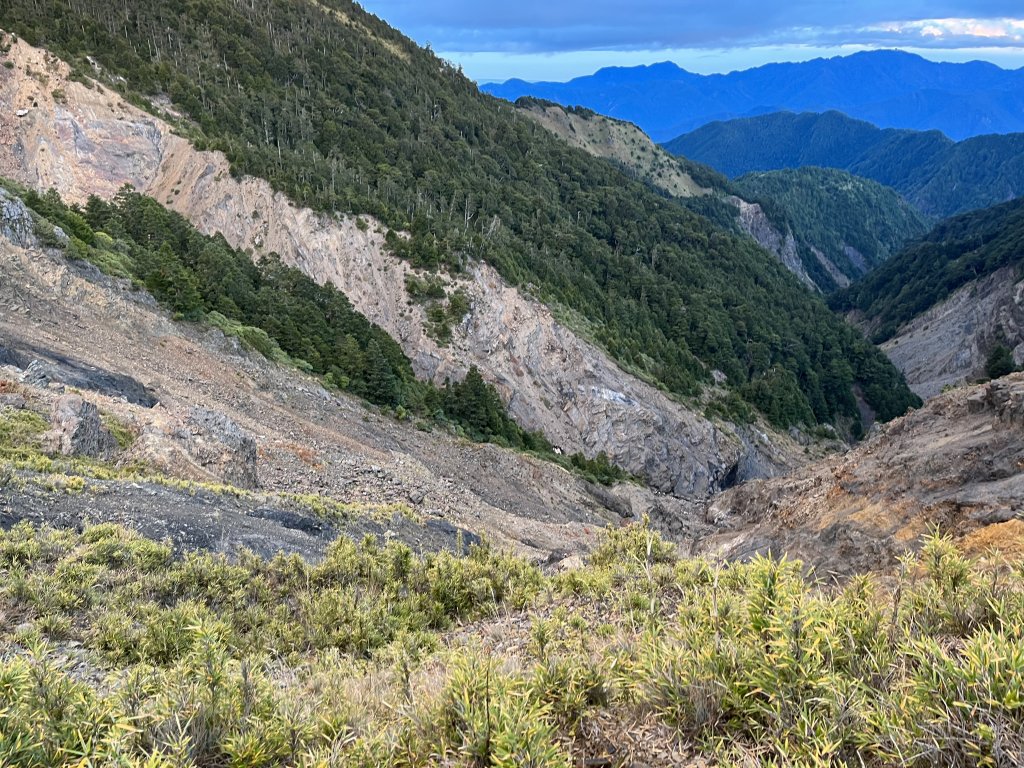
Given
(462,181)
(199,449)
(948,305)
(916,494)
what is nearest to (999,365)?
(948,305)

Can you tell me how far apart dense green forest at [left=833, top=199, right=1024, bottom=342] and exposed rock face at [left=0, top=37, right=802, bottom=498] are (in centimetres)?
5884

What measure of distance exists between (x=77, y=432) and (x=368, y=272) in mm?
24216

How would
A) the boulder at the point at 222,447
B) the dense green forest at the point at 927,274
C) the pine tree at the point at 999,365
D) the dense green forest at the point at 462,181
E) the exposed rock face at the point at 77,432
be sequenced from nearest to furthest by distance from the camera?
the exposed rock face at the point at 77,432 < the boulder at the point at 222,447 < the dense green forest at the point at 462,181 < the pine tree at the point at 999,365 < the dense green forest at the point at 927,274

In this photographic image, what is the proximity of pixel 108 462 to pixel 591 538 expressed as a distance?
13997 millimetres

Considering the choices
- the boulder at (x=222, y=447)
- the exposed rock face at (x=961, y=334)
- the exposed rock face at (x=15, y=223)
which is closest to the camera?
the boulder at (x=222, y=447)

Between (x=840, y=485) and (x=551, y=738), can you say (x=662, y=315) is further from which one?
(x=551, y=738)

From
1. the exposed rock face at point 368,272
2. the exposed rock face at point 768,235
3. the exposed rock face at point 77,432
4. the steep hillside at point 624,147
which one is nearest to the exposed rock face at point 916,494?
the exposed rock face at point 77,432

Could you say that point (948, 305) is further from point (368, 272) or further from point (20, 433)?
point (20, 433)

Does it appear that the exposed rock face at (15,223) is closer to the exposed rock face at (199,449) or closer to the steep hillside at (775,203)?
the exposed rock face at (199,449)

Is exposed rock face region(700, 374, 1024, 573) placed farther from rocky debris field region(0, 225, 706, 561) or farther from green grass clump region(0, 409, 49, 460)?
green grass clump region(0, 409, 49, 460)

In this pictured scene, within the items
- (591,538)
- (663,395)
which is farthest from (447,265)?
(591,538)

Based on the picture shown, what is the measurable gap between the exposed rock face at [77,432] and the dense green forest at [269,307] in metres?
10.9

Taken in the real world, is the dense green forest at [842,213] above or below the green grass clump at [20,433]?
above

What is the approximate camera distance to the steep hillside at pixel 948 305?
65.5 metres
